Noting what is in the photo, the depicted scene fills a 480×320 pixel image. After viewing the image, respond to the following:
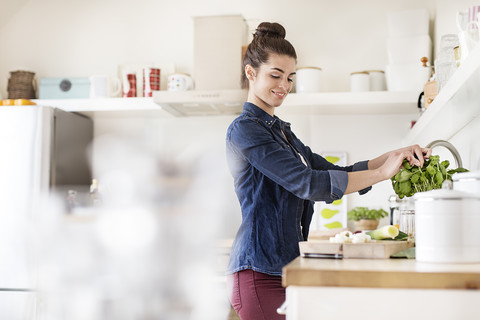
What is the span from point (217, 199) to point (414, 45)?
4.92 ft

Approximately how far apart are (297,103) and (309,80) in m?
0.17

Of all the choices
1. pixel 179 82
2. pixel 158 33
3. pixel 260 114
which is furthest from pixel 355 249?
pixel 158 33

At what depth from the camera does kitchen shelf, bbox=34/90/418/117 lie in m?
3.28

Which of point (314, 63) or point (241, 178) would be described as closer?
point (241, 178)

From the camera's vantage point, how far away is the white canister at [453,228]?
3.79 feet

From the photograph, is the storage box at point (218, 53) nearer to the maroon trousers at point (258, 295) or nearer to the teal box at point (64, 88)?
the teal box at point (64, 88)

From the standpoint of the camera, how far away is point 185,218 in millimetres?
3721

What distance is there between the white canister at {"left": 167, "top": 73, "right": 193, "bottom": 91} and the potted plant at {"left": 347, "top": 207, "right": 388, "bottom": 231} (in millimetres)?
1228

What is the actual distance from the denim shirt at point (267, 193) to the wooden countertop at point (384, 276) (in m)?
0.36

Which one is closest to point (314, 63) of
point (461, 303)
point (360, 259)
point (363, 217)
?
point (363, 217)

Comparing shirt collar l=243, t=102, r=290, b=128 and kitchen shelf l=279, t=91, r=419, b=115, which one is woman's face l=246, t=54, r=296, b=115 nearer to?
shirt collar l=243, t=102, r=290, b=128

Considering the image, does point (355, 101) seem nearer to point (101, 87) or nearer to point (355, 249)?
point (101, 87)

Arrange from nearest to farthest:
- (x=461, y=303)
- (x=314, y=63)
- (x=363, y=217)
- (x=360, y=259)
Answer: (x=461, y=303)
(x=360, y=259)
(x=363, y=217)
(x=314, y=63)

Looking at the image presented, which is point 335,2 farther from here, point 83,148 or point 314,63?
point 83,148
